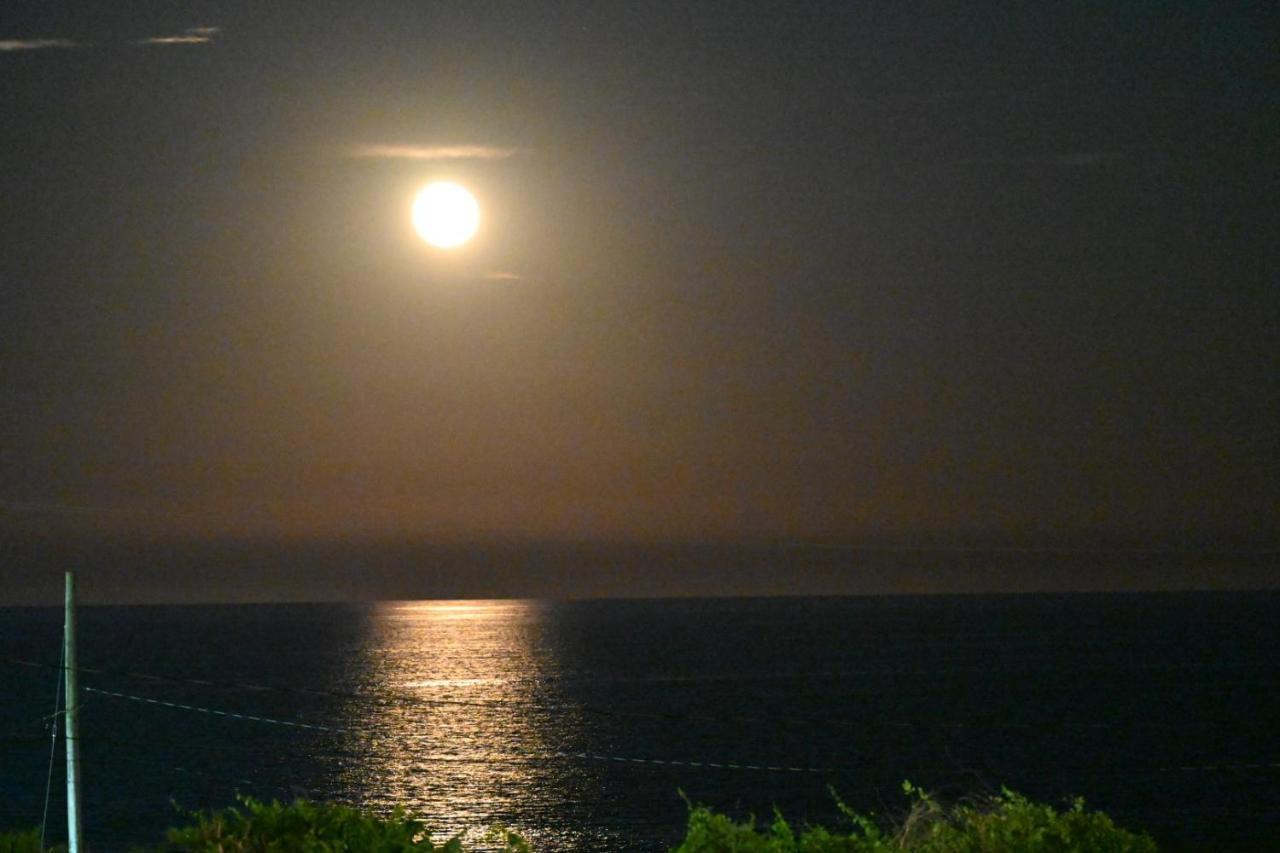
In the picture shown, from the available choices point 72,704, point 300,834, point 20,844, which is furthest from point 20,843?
point 300,834

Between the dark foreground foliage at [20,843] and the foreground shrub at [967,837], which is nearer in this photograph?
the foreground shrub at [967,837]

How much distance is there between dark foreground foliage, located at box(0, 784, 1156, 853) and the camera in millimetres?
13531

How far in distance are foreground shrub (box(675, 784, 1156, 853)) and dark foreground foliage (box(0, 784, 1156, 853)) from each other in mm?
11

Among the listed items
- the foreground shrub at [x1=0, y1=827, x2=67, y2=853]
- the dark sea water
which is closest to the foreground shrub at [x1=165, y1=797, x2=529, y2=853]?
the foreground shrub at [x1=0, y1=827, x2=67, y2=853]

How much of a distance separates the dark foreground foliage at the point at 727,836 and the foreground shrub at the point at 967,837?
0.01 metres

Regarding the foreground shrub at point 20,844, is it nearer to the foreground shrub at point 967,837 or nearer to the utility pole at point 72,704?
the utility pole at point 72,704

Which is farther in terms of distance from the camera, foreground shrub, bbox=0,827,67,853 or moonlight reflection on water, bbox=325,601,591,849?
moonlight reflection on water, bbox=325,601,591,849

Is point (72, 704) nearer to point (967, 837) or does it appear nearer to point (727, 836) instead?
point (727, 836)

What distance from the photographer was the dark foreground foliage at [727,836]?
13.5m

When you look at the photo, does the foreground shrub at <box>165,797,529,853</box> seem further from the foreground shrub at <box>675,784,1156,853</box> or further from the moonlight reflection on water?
the moonlight reflection on water

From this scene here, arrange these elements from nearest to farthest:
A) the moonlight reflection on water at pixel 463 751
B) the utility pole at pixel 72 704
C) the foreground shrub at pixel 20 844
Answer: the utility pole at pixel 72 704
the foreground shrub at pixel 20 844
the moonlight reflection on water at pixel 463 751

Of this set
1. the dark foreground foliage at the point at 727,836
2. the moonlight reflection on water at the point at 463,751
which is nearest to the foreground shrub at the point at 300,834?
the dark foreground foliage at the point at 727,836

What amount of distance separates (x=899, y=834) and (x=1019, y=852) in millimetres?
1581

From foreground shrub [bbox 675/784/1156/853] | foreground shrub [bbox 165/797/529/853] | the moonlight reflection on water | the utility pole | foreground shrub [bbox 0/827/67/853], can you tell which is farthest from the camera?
the moonlight reflection on water
